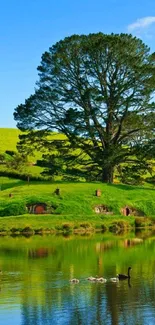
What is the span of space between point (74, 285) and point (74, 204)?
4698 cm

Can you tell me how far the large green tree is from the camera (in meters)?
96.9

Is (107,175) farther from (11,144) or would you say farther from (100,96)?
(11,144)

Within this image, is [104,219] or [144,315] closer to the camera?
[144,315]

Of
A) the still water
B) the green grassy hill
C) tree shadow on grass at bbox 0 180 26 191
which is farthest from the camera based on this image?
the green grassy hill

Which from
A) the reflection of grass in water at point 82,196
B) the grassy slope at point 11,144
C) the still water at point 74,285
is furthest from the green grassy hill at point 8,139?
the still water at point 74,285

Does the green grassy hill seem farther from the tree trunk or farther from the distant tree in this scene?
the tree trunk

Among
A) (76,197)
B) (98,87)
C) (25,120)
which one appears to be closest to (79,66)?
(98,87)

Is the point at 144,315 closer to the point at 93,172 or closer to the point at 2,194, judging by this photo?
the point at 2,194

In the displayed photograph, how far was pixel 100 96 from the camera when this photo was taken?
317ft

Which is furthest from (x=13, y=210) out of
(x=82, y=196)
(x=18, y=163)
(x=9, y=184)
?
(x=18, y=163)

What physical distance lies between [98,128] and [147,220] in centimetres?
1951

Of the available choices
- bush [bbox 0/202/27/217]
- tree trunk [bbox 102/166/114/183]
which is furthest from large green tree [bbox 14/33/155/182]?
bush [bbox 0/202/27/217]

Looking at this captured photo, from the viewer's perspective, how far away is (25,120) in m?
104

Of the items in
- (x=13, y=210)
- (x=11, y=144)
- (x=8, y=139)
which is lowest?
(x=13, y=210)
